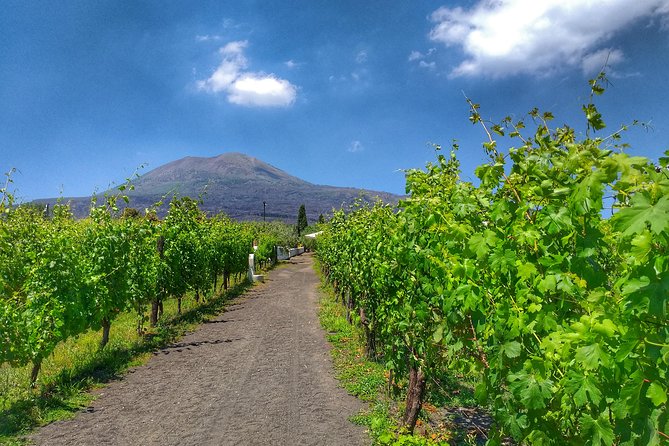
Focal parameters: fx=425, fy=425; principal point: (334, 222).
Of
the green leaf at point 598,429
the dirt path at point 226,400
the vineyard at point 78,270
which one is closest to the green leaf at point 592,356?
the green leaf at point 598,429

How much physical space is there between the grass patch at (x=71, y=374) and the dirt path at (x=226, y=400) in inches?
11.8

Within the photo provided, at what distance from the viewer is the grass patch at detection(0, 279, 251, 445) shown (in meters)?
5.87

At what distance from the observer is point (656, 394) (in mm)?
1635

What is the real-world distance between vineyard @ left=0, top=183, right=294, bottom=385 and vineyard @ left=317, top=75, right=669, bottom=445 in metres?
6.15

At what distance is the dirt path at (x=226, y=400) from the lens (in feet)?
18.0

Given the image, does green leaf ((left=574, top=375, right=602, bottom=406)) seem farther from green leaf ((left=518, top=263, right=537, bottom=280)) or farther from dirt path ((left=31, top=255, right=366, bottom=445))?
dirt path ((left=31, top=255, right=366, bottom=445))

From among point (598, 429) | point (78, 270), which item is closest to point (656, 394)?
point (598, 429)

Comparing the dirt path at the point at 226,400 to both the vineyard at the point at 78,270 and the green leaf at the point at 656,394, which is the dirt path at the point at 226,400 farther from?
the green leaf at the point at 656,394

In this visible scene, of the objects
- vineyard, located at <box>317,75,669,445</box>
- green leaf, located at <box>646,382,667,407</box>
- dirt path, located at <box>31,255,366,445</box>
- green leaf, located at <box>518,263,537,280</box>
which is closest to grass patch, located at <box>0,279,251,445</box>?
dirt path, located at <box>31,255,366,445</box>

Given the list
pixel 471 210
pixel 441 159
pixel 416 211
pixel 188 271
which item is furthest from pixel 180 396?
pixel 188 271

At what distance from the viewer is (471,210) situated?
3.04 m

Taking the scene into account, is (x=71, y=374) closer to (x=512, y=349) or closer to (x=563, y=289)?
(x=512, y=349)

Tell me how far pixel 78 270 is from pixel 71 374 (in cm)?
185

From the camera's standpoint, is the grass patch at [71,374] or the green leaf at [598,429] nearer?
the green leaf at [598,429]
